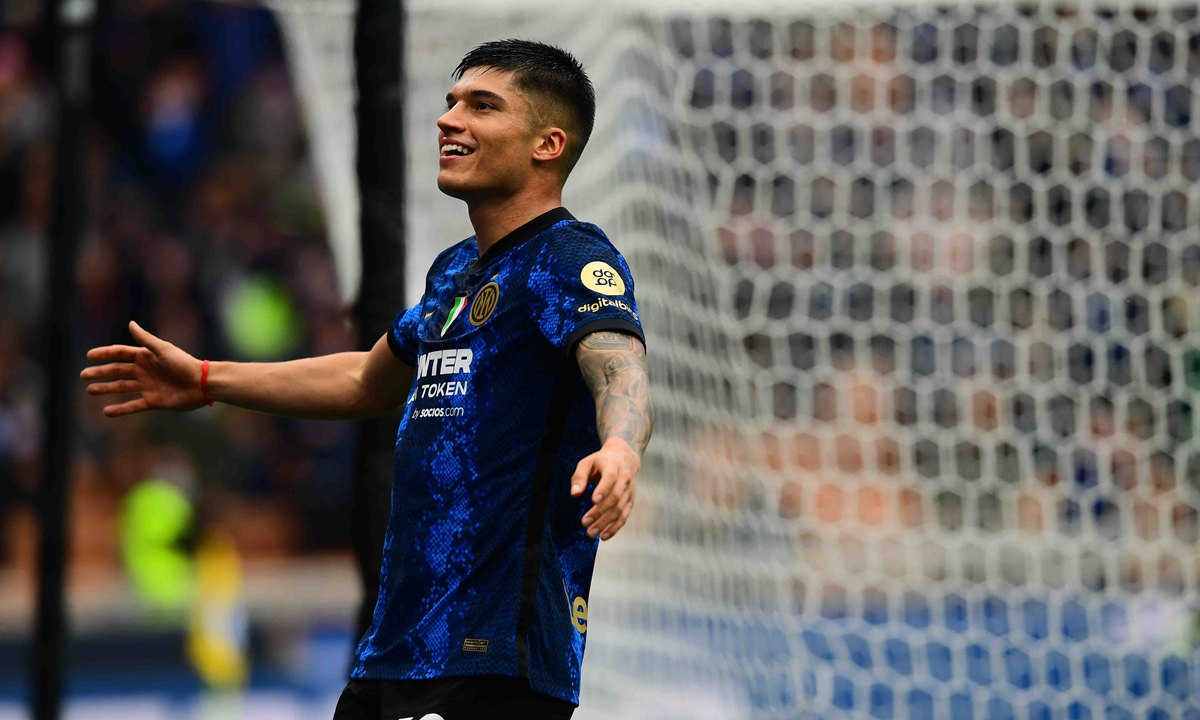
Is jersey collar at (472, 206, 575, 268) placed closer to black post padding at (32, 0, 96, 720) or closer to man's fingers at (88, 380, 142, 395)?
man's fingers at (88, 380, 142, 395)

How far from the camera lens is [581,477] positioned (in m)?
1.70

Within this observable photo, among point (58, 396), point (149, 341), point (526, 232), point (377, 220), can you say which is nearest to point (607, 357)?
point (526, 232)

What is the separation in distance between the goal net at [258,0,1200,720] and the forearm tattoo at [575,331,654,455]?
2785 mm

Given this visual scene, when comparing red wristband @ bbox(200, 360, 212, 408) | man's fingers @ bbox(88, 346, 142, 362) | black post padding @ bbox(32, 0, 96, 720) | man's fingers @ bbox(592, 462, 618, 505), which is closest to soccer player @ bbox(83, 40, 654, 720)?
man's fingers @ bbox(592, 462, 618, 505)

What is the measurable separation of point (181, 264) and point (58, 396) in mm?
7916

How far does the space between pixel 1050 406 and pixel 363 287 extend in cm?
564

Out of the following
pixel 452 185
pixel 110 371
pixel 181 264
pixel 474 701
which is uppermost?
pixel 181 264

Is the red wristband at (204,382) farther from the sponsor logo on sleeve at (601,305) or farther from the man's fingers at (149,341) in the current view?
the sponsor logo on sleeve at (601,305)

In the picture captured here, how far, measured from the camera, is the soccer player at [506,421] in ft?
6.65

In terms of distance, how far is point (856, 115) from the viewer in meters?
6.72

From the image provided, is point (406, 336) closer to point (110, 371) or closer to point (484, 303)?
point (484, 303)

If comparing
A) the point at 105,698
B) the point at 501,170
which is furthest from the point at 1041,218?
the point at 105,698

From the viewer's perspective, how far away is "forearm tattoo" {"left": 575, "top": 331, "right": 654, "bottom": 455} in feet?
6.05

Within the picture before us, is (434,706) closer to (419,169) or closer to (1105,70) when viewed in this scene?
(419,169)
